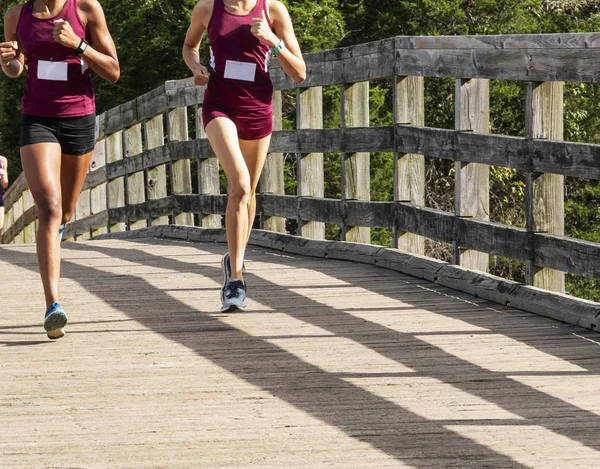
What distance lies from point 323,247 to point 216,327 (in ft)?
11.2

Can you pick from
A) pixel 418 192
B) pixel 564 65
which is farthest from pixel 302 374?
pixel 418 192

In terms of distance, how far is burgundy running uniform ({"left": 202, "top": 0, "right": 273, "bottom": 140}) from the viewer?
737cm

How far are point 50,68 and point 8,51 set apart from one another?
0.78ft

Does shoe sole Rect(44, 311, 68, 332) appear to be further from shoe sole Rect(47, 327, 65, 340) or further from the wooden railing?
the wooden railing

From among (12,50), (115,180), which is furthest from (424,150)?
(115,180)

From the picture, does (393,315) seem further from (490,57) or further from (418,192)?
(418,192)

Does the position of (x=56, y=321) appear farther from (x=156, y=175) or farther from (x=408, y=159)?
(x=156, y=175)

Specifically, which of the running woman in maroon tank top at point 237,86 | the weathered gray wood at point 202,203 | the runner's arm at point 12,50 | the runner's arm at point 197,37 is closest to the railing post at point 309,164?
the weathered gray wood at point 202,203

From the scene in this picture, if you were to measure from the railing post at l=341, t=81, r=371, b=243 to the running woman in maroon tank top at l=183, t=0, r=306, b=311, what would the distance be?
235 centimetres

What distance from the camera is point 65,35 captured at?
255 inches

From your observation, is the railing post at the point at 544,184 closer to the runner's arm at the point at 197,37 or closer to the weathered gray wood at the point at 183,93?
the runner's arm at the point at 197,37

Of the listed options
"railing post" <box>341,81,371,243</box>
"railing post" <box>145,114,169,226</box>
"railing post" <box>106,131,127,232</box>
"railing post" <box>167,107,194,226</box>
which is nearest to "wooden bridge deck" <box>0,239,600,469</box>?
"railing post" <box>341,81,371,243</box>

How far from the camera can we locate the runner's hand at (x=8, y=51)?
6699 millimetres

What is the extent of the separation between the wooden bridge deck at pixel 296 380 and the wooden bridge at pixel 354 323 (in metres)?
0.01
